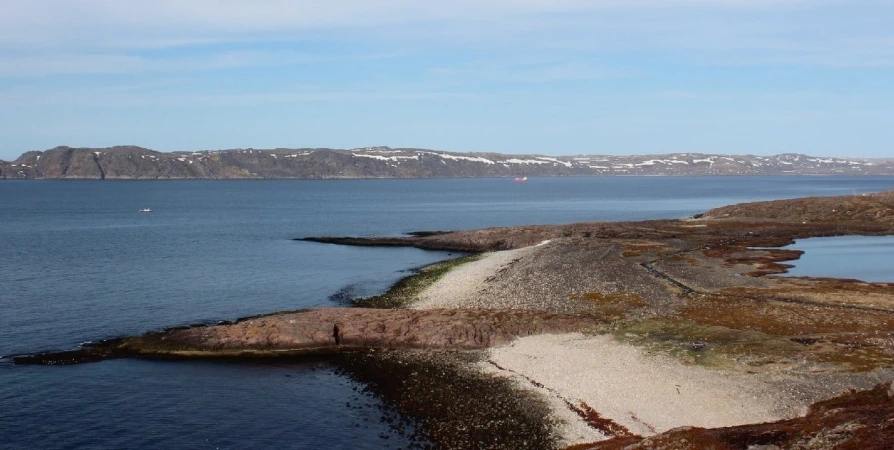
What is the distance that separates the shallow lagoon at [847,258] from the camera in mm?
62500

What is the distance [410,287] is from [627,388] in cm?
2999

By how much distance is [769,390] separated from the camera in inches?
1196

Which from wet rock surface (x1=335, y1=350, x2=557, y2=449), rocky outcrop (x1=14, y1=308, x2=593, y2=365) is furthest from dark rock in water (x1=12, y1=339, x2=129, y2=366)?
wet rock surface (x1=335, y1=350, x2=557, y2=449)

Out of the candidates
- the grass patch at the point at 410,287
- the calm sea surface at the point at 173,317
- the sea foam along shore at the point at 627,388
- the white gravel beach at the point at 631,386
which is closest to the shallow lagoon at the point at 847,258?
the grass patch at the point at 410,287

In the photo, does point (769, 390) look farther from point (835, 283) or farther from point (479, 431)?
point (835, 283)

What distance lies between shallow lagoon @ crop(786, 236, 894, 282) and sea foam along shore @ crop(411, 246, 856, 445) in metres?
31.5

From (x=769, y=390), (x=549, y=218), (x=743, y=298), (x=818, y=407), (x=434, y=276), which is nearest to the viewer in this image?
(x=818, y=407)

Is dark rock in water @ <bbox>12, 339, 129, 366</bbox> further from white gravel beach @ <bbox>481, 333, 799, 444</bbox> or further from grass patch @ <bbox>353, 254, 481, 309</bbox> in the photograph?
white gravel beach @ <bbox>481, 333, 799, 444</bbox>

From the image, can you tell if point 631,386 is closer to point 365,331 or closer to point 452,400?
point 452,400

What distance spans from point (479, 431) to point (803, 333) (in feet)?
65.4

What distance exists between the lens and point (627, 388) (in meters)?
31.5

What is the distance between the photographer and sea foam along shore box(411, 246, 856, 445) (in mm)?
27906

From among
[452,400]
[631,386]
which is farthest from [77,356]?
[631,386]

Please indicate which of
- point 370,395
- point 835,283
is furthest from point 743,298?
point 370,395
